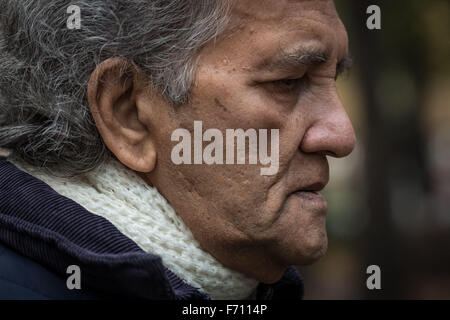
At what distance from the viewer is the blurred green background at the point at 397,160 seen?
6.80 meters

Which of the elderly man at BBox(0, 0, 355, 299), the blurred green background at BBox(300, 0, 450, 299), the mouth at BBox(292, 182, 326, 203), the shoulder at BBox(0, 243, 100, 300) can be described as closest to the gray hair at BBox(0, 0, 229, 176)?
the elderly man at BBox(0, 0, 355, 299)

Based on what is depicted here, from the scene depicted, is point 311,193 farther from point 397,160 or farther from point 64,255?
point 397,160

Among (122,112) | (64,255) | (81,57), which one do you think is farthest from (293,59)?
(64,255)

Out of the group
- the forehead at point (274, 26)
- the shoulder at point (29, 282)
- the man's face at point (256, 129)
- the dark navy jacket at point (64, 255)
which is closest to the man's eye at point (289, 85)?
the man's face at point (256, 129)

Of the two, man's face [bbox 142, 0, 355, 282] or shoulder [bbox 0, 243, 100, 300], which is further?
man's face [bbox 142, 0, 355, 282]

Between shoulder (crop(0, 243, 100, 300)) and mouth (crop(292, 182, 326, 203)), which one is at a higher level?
mouth (crop(292, 182, 326, 203))

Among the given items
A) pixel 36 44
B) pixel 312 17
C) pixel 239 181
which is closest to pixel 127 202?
pixel 239 181

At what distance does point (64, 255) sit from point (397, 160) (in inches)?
224

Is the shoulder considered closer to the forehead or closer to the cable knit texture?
the cable knit texture

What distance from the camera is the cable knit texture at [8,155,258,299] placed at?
2.18 meters

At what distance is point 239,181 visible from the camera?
2.25m

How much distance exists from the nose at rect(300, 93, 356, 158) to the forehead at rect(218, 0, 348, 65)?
0.74 feet

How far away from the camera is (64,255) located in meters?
2.03
